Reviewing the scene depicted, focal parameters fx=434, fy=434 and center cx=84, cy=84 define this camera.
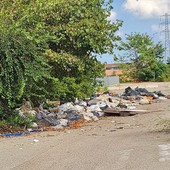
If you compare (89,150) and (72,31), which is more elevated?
(72,31)

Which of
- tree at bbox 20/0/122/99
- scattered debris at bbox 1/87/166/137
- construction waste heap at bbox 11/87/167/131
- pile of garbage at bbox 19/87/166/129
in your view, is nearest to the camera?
scattered debris at bbox 1/87/166/137

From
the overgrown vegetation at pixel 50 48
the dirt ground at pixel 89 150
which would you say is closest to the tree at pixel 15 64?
the overgrown vegetation at pixel 50 48

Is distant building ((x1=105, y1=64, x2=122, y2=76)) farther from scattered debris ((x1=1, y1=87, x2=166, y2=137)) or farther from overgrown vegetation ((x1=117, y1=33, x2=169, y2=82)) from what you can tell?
scattered debris ((x1=1, y1=87, x2=166, y2=137))

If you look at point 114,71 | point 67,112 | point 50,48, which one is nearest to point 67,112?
point 67,112

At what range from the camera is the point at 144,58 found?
201 feet

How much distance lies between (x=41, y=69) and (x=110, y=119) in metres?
4.08

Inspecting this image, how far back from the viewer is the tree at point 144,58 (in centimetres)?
6194

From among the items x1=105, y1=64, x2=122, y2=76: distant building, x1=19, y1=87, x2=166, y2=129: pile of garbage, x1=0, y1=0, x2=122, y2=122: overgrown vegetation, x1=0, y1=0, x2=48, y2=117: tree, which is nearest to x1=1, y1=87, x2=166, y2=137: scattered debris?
x1=19, y1=87, x2=166, y2=129: pile of garbage

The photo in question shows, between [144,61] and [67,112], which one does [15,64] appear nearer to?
[67,112]

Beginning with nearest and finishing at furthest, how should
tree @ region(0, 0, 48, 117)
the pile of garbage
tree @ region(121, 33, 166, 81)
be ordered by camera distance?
tree @ region(0, 0, 48, 117), the pile of garbage, tree @ region(121, 33, 166, 81)

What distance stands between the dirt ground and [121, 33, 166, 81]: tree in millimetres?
47274

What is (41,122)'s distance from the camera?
56.1 feet

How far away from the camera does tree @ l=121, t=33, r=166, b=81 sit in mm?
61938

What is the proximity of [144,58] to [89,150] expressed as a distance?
170 feet
